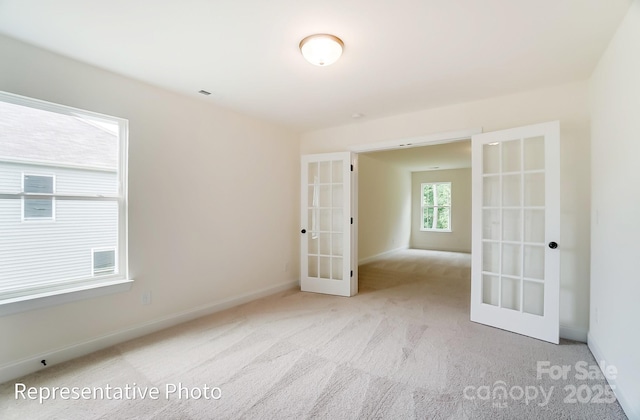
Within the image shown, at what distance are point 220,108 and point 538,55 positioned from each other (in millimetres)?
3218

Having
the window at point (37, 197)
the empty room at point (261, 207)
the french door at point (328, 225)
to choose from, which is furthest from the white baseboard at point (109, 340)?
the window at point (37, 197)

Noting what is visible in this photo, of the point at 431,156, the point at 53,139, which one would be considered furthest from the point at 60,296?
the point at 431,156

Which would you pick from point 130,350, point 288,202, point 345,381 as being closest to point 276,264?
point 288,202

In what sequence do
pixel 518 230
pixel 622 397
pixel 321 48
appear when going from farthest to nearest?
pixel 518 230 → pixel 321 48 → pixel 622 397

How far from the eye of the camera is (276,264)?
4.16 metres

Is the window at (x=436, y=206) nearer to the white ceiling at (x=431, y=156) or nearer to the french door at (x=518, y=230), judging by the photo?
the white ceiling at (x=431, y=156)

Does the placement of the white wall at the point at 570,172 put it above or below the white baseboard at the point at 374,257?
above

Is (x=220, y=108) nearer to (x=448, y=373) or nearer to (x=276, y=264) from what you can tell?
(x=276, y=264)

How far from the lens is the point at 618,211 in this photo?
1.87 metres

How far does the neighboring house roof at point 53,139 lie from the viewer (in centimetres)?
208

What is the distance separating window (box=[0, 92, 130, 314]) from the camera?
208cm

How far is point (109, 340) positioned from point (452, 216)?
8.66 meters

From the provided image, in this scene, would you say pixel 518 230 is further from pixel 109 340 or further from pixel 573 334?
pixel 109 340

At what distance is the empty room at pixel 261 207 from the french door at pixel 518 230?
0.02m
